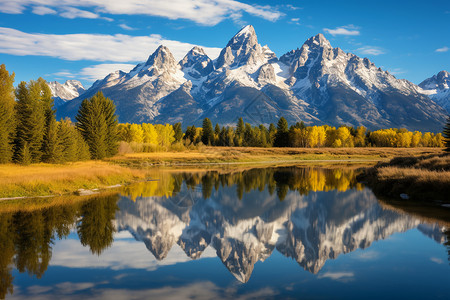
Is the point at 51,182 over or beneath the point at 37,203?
over

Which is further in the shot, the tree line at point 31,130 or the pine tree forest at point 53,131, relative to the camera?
the pine tree forest at point 53,131

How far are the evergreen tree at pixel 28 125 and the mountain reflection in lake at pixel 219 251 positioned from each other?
2568 cm

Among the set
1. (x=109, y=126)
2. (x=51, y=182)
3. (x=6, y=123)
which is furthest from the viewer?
(x=109, y=126)

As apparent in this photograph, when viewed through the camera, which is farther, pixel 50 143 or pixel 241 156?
pixel 241 156

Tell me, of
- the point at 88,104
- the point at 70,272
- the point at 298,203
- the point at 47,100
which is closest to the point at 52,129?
the point at 47,100

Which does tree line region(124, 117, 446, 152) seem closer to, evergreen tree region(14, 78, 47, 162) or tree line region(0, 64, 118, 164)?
tree line region(0, 64, 118, 164)

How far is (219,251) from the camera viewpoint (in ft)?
56.0

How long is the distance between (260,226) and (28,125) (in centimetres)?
4017

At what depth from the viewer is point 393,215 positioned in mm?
23891

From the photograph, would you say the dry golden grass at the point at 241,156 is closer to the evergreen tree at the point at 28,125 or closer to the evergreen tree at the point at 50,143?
the evergreen tree at the point at 50,143

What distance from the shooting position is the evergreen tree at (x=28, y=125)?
4911 centimetres

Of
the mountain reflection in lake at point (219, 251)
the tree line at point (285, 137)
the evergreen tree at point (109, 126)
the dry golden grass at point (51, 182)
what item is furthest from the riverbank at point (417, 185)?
the tree line at point (285, 137)

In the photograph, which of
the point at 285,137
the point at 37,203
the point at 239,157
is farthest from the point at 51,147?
the point at 285,137

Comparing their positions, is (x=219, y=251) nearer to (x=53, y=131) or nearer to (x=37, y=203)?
(x=37, y=203)
